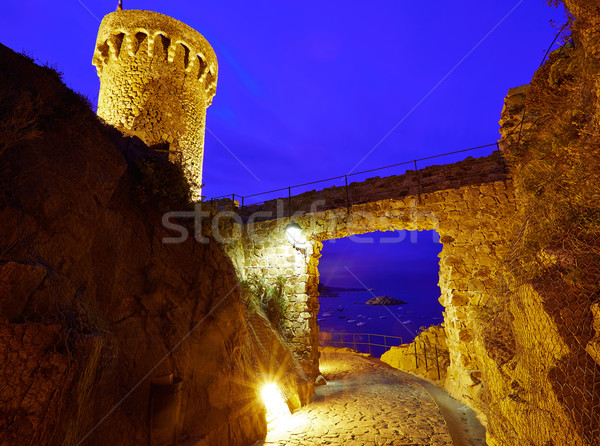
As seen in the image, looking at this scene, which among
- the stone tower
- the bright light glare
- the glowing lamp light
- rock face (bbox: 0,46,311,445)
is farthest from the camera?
the stone tower

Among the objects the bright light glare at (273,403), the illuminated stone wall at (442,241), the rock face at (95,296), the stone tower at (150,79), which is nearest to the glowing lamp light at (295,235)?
the illuminated stone wall at (442,241)

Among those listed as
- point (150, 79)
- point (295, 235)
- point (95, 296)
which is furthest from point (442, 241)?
point (150, 79)

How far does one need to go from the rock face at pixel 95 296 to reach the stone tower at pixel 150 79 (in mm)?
6737

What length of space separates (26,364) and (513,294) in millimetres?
3668

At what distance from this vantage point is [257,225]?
8.49 m

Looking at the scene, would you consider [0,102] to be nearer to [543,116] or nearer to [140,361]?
[140,361]

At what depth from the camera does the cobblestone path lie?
14.2ft

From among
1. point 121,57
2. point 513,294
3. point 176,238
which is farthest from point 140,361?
point 121,57

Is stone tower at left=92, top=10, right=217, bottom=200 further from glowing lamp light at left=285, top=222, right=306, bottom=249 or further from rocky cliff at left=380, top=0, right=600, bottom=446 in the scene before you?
rocky cliff at left=380, top=0, right=600, bottom=446

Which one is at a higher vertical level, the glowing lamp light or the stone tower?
the stone tower

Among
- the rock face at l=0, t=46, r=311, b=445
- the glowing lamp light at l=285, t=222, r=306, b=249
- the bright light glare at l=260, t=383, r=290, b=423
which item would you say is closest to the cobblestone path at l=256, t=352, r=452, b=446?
the bright light glare at l=260, t=383, r=290, b=423

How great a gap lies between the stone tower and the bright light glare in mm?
7600

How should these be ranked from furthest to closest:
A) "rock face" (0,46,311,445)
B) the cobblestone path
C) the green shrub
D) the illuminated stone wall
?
the green shrub < the illuminated stone wall < the cobblestone path < "rock face" (0,46,311,445)

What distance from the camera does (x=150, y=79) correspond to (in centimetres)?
1116
